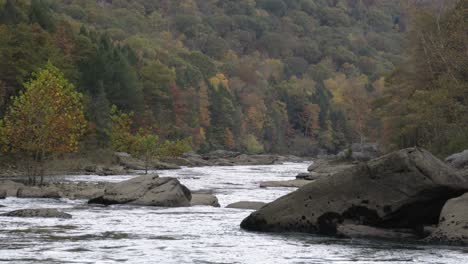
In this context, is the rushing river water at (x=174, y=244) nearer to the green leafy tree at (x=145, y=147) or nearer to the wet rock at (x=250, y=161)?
the green leafy tree at (x=145, y=147)

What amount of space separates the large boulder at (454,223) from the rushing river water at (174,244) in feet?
3.26

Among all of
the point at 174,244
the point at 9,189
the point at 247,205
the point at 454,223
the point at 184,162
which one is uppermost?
the point at 184,162

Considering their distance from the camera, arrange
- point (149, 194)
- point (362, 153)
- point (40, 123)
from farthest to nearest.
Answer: point (362, 153), point (40, 123), point (149, 194)

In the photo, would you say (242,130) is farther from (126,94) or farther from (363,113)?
(126,94)

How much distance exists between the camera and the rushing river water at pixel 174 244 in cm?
2275

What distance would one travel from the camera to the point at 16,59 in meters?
80.6

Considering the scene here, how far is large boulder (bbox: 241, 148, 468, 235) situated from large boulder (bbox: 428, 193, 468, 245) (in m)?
1.03

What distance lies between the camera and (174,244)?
25859 millimetres

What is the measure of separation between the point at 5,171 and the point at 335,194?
1798 inches

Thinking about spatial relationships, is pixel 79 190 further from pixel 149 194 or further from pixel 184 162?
pixel 184 162

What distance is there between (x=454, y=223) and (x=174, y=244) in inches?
377

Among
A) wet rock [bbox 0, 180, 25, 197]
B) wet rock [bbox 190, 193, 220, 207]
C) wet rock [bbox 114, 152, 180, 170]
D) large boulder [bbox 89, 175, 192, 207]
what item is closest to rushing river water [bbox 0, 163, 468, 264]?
large boulder [bbox 89, 175, 192, 207]

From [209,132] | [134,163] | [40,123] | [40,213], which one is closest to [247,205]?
[40,213]

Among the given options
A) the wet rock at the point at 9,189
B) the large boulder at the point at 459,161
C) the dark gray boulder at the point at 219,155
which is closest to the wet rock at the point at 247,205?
the large boulder at the point at 459,161
